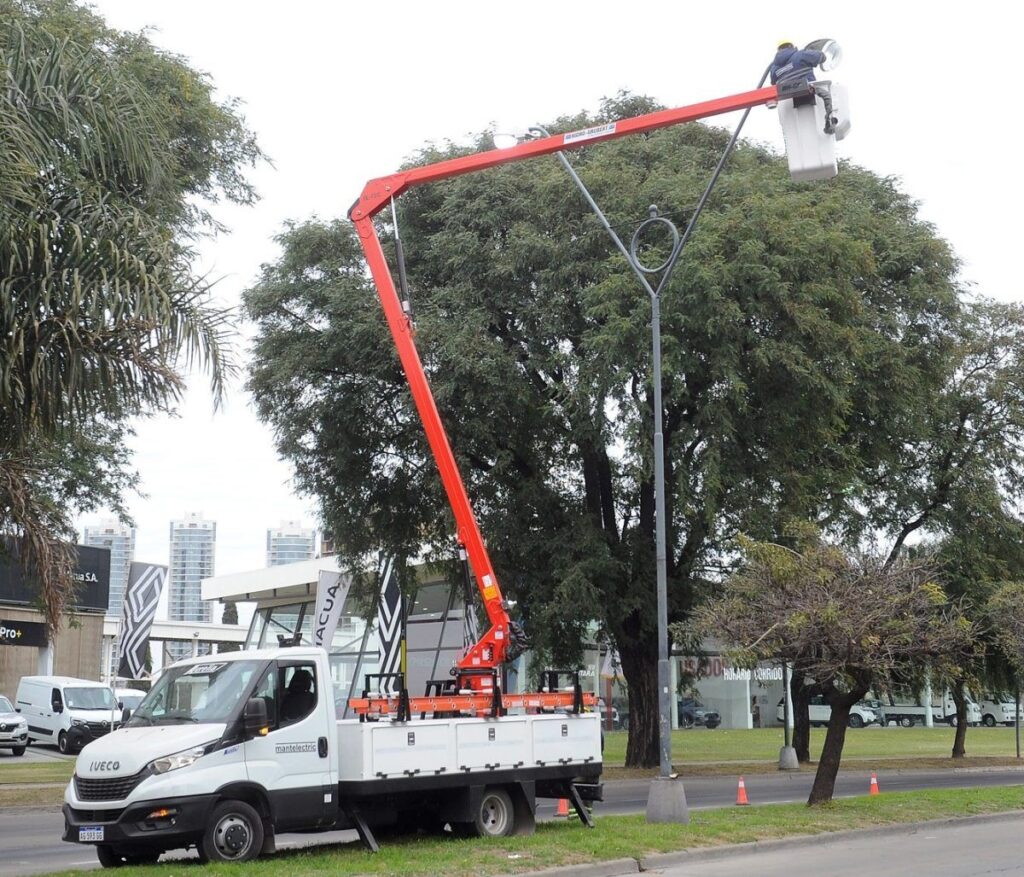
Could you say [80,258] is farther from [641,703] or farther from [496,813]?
[641,703]

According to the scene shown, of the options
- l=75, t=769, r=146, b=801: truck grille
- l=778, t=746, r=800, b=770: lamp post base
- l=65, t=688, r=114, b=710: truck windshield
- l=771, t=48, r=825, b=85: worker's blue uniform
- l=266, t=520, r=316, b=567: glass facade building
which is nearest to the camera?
l=771, t=48, r=825, b=85: worker's blue uniform

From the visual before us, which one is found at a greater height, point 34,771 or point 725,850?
point 725,850

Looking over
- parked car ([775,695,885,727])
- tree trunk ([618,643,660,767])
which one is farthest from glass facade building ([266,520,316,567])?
tree trunk ([618,643,660,767])

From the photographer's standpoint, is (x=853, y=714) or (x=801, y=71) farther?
(x=853, y=714)

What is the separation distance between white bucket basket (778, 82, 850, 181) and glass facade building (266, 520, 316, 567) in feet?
440

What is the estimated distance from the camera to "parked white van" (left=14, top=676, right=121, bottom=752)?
37.4 m

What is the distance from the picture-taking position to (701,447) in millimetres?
29234

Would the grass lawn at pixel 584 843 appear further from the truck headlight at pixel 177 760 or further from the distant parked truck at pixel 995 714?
the distant parked truck at pixel 995 714

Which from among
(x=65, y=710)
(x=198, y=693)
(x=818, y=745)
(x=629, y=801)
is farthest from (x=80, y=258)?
(x=818, y=745)

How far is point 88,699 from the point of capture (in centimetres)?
3872

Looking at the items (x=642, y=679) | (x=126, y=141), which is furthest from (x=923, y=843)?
(x=642, y=679)

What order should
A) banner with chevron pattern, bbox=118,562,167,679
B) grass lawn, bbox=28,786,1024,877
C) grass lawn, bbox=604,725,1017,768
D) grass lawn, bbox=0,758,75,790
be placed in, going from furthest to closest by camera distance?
1. grass lawn, bbox=604,725,1017,768
2. grass lawn, bbox=0,758,75,790
3. banner with chevron pattern, bbox=118,562,167,679
4. grass lawn, bbox=28,786,1024,877

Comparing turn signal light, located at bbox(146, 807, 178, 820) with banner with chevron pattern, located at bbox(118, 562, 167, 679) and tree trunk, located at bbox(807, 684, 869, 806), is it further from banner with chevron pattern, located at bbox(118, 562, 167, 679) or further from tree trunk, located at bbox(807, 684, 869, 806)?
banner with chevron pattern, located at bbox(118, 562, 167, 679)

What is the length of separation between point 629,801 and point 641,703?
31.5 ft
